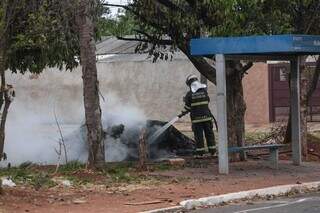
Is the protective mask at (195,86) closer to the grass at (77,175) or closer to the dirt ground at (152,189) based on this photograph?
the dirt ground at (152,189)

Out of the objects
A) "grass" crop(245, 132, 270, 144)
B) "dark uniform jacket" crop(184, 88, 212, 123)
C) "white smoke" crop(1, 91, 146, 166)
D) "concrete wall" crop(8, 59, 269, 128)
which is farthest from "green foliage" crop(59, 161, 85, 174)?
"concrete wall" crop(8, 59, 269, 128)

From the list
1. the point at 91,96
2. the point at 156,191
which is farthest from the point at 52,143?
the point at 156,191

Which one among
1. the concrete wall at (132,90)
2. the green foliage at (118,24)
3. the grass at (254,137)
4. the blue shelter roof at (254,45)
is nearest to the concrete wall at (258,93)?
the concrete wall at (132,90)

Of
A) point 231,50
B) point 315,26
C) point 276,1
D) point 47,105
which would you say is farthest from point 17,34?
point 47,105

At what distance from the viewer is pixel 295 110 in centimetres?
1562

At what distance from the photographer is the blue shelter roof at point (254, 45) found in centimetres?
1327

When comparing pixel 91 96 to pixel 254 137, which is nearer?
pixel 91 96

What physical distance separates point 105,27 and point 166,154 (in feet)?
12.3

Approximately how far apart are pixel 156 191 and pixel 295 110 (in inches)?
206

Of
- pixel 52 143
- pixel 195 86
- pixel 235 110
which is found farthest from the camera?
pixel 52 143

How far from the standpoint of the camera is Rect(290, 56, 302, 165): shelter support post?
51.0 ft

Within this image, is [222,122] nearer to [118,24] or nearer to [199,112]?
[199,112]

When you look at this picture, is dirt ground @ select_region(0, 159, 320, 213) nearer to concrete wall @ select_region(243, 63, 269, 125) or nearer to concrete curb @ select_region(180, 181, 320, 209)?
concrete curb @ select_region(180, 181, 320, 209)

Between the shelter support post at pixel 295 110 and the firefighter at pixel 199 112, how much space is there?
2.04m
